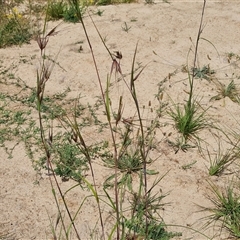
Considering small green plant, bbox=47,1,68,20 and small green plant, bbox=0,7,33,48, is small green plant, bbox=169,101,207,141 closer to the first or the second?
small green plant, bbox=0,7,33,48

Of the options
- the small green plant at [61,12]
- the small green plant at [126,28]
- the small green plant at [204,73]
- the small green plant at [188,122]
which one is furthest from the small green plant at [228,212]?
the small green plant at [61,12]

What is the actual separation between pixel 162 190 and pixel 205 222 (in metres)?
0.32

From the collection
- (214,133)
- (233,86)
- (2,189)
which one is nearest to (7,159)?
(2,189)

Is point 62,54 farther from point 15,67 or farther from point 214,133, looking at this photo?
point 214,133

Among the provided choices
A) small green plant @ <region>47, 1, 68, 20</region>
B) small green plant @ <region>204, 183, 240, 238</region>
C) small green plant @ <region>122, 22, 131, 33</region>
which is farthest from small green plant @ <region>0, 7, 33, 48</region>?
small green plant @ <region>204, 183, 240, 238</region>

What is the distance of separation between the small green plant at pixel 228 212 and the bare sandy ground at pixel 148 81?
2.1 inches

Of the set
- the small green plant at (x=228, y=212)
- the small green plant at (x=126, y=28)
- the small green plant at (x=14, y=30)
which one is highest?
the small green plant at (x=14, y=30)

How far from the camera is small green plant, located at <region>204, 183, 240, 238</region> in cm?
214

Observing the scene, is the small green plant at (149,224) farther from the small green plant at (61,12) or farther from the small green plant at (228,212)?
the small green plant at (61,12)

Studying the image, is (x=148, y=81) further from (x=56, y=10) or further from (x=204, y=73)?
(x=56, y=10)

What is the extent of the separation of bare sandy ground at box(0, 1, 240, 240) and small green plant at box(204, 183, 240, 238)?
0.05 meters

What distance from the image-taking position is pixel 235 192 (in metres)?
2.41

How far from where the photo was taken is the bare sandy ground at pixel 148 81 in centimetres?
227

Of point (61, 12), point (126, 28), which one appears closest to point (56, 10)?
point (61, 12)
